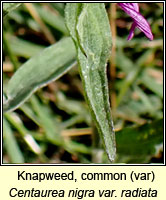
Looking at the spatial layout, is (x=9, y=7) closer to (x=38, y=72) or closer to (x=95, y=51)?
(x=95, y=51)

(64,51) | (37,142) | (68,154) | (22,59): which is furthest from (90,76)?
(22,59)

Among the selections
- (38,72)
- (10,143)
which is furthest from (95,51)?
(10,143)

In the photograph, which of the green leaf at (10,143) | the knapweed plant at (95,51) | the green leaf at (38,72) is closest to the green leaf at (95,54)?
the knapweed plant at (95,51)

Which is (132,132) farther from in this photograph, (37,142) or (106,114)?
(106,114)

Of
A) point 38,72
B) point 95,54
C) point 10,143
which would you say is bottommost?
point 10,143

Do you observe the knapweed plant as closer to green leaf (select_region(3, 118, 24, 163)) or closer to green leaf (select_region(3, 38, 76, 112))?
green leaf (select_region(3, 38, 76, 112))

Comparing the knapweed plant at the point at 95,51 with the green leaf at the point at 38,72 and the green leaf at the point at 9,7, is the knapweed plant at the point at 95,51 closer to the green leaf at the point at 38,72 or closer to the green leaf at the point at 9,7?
the green leaf at the point at 9,7
